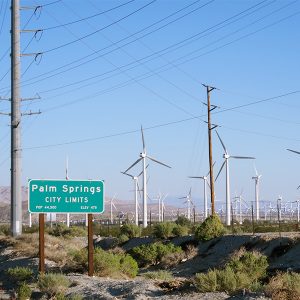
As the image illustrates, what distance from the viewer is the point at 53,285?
19406 millimetres

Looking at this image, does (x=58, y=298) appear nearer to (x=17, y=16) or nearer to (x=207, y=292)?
(x=207, y=292)

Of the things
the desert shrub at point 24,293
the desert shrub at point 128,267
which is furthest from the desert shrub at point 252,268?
the desert shrub at point 24,293

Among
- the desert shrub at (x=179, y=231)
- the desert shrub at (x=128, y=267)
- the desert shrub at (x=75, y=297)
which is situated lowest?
the desert shrub at (x=75, y=297)

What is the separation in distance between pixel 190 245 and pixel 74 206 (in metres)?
17.8

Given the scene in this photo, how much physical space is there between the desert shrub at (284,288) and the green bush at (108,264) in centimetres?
884

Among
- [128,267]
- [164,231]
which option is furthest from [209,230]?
[128,267]

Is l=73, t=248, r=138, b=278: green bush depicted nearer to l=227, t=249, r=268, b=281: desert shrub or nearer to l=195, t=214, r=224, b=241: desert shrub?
l=227, t=249, r=268, b=281: desert shrub

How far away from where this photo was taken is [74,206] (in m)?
24.0

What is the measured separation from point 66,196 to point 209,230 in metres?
19.8

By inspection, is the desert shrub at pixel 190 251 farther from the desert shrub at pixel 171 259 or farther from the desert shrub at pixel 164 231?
the desert shrub at pixel 164 231

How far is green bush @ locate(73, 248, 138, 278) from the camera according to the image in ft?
78.0

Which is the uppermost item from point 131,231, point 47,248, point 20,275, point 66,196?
point 66,196

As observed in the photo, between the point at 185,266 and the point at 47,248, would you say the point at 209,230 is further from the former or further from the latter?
the point at 47,248

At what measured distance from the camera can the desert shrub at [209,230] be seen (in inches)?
1661
